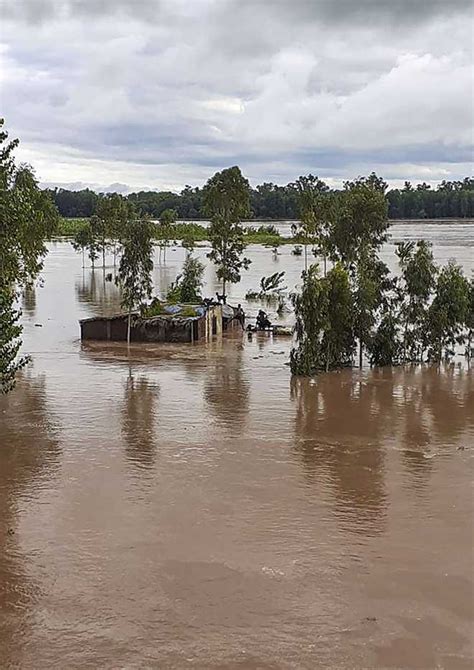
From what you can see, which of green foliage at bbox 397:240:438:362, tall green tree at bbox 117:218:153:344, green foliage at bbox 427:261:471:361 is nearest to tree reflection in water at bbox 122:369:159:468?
tall green tree at bbox 117:218:153:344

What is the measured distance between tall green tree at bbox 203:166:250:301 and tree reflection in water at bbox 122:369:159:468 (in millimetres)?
19773

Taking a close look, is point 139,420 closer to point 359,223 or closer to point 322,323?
point 322,323

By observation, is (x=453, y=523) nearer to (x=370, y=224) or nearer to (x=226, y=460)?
(x=226, y=460)

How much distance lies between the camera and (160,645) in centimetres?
1078

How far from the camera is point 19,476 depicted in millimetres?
17656

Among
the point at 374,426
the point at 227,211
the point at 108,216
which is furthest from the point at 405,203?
the point at 374,426

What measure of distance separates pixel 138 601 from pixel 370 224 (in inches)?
1094

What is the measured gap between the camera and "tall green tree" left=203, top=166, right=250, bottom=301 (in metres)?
47.7

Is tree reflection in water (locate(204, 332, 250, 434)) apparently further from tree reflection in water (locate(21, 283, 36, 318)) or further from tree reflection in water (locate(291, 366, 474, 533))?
tree reflection in water (locate(21, 283, 36, 318))

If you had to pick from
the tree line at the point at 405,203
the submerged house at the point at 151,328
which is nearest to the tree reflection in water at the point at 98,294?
the submerged house at the point at 151,328

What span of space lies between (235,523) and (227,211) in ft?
115

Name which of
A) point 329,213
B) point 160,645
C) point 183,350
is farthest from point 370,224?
point 160,645

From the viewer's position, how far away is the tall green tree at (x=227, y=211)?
47.7 metres

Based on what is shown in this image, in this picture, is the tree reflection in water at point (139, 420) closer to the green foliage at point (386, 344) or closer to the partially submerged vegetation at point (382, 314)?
the partially submerged vegetation at point (382, 314)
